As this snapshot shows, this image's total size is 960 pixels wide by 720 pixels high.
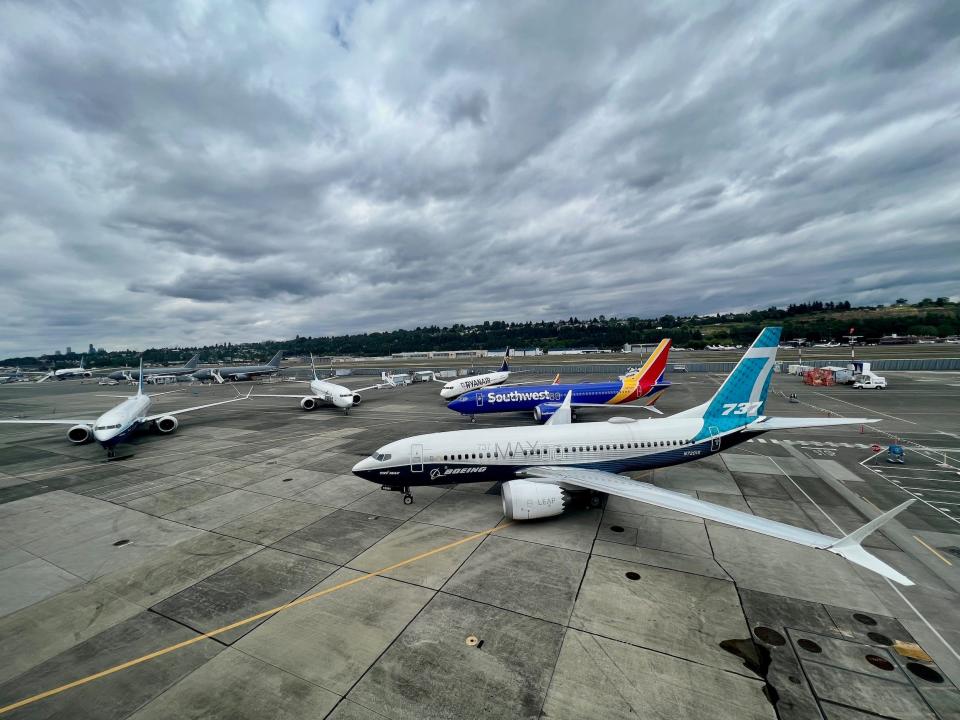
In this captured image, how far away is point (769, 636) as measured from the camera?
1022cm

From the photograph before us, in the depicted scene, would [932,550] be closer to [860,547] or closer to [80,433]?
[860,547]

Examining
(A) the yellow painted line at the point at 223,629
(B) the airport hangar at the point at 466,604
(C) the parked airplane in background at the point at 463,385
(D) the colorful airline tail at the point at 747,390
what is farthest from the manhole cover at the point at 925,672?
(C) the parked airplane in background at the point at 463,385

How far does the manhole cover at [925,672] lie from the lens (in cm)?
889

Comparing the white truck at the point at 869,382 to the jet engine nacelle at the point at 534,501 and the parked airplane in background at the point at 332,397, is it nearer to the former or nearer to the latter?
the jet engine nacelle at the point at 534,501

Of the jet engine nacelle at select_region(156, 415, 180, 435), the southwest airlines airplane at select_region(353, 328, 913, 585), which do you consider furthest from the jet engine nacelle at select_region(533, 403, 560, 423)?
the jet engine nacelle at select_region(156, 415, 180, 435)

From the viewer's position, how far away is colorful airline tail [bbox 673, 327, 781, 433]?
61.9 feet

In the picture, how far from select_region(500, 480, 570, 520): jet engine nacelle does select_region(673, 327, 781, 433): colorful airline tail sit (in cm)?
930

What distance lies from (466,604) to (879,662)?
37.2 feet

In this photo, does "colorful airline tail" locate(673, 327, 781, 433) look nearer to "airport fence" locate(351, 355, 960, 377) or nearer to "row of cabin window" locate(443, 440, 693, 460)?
"row of cabin window" locate(443, 440, 693, 460)

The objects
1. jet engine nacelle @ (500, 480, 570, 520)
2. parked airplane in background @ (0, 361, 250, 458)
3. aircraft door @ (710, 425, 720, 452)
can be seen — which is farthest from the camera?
parked airplane in background @ (0, 361, 250, 458)

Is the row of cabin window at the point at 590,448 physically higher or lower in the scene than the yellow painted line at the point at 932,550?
higher

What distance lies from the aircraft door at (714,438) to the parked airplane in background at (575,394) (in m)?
17.9

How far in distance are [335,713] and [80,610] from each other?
1113 centimetres

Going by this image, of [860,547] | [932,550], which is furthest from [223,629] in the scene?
[932,550]
